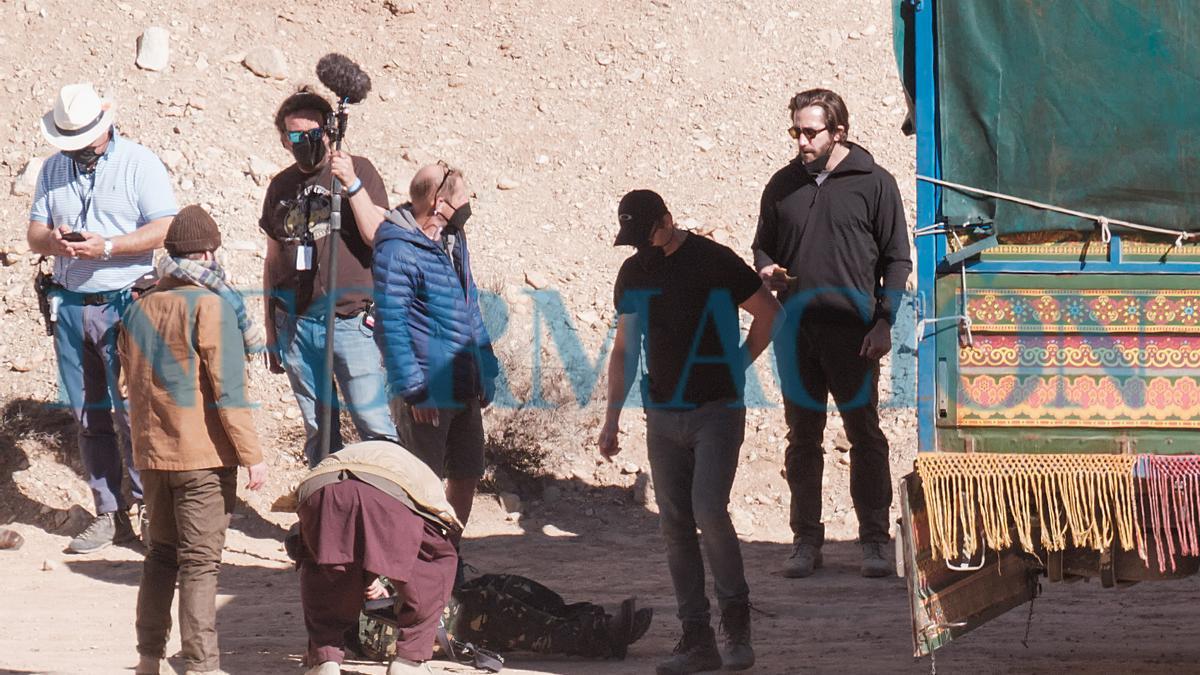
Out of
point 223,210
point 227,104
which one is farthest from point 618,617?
point 227,104

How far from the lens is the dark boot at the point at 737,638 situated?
20.5 ft

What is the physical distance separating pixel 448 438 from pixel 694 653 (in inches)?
61.1

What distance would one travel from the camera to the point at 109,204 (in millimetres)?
8234

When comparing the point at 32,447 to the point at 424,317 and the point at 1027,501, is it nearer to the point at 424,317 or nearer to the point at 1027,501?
the point at 424,317

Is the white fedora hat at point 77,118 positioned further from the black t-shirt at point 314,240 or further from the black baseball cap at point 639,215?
the black baseball cap at point 639,215

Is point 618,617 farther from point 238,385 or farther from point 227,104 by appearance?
point 227,104

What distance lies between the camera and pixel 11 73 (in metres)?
15.1

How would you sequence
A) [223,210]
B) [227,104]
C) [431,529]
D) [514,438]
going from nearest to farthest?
[431,529]
[514,438]
[223,210]
[227,104]

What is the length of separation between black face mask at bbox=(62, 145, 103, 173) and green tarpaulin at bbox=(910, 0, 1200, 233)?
4.66m

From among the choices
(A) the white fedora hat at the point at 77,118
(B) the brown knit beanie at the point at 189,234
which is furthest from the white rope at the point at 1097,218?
(A) the white fedora hat at the point at 77,118

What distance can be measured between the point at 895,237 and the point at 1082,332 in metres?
2.21

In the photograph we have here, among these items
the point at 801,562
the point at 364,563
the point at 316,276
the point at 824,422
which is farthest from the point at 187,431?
the point at 801,562

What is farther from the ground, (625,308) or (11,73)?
(11,73)

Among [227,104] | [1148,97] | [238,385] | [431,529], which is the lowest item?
[431,529]
